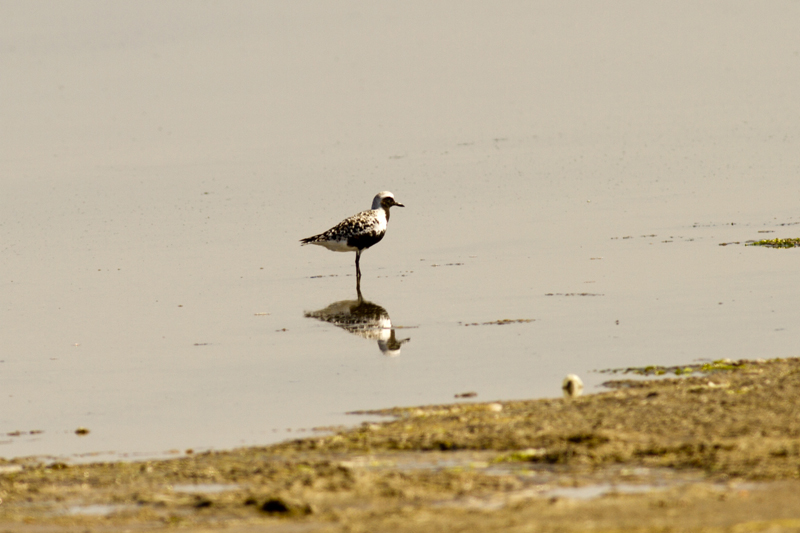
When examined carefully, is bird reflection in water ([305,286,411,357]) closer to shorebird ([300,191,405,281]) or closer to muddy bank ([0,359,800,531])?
shorebird ([300,191,405,281])

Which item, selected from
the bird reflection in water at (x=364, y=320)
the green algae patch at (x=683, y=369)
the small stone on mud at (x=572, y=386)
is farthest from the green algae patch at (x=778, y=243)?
the small stone on mud at (x=572, y=386)

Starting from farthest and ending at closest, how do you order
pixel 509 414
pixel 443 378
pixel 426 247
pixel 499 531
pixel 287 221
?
pixel 287 221, pixel 426 247, pixel 443 378, pixel 509 414, pixel 499 531

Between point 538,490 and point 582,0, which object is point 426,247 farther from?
point 582,0

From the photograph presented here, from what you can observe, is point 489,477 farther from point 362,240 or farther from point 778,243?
point 778,243

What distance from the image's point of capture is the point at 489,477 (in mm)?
8961

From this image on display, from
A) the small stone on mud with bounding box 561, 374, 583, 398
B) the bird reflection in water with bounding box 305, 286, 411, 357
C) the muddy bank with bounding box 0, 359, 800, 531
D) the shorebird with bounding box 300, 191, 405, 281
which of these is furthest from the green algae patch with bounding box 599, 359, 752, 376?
the shorebird with bounding box 300, 191, 405, 281

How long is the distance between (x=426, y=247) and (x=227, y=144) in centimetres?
2246

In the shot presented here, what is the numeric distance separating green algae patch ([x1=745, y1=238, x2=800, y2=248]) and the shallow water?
1.47ft

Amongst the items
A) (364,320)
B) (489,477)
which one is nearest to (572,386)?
(489,477)

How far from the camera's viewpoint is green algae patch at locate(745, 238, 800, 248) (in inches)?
840

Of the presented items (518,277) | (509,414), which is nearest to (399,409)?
(509,414)

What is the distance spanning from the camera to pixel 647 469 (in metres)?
8.89

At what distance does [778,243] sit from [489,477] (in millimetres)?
13902

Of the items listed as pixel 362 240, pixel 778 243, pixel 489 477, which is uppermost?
pixel 362 240
